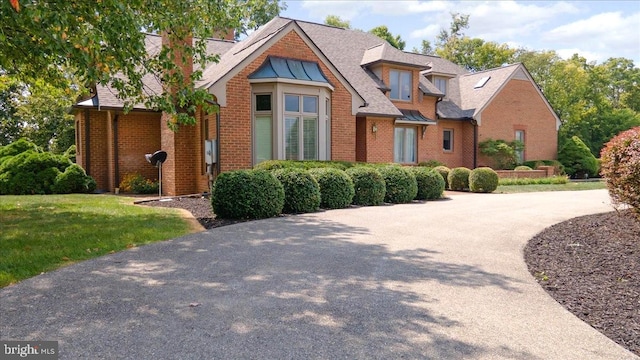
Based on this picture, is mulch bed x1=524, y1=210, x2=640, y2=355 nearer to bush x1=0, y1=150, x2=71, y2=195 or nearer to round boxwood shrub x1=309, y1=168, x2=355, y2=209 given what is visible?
round boxwood shrub x1=309, y1=168, x2=355, y2=209

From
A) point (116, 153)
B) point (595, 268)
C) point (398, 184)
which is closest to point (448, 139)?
point (398, 184)

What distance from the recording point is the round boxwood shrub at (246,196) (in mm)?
9562

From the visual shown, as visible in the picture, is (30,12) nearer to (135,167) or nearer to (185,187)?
(185,187)

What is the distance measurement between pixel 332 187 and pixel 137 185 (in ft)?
29.3

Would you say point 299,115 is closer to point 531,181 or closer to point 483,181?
point 483,181

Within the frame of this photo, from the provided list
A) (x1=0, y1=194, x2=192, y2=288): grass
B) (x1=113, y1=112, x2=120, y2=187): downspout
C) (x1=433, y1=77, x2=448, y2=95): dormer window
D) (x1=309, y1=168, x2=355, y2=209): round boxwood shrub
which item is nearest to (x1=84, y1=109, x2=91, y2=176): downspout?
(x1=113, y1=112, x2=120, y2=187): downspout

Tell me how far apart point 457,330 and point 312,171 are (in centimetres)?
797

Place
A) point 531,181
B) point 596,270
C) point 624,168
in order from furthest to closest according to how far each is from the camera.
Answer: point 531,181 → point 624,168 → point 596,270

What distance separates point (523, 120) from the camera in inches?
1110

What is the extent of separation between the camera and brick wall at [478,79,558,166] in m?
26.8

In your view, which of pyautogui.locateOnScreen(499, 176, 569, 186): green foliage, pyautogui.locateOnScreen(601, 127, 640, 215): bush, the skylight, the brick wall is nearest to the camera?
pyautogui.locateOnScreen(601, 127, 640, 215): bush

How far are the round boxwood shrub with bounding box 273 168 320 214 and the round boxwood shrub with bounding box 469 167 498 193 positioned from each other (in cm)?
910

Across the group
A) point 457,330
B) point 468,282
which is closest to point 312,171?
point 468,282

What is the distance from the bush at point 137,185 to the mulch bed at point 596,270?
1340 cm
